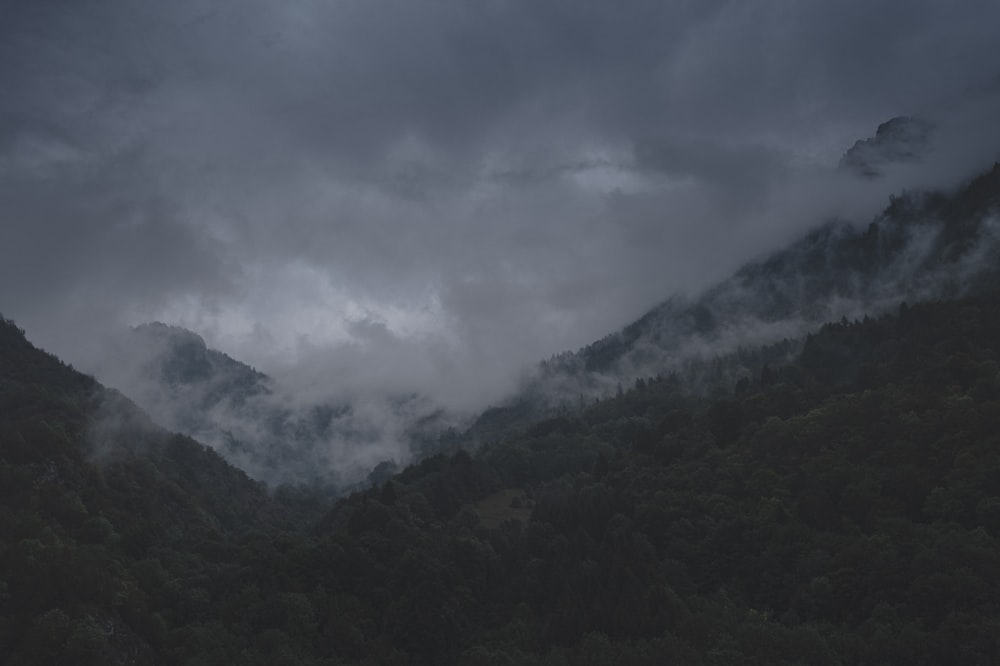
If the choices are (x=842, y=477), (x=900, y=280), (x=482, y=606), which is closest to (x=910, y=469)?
(x=842, y=477)

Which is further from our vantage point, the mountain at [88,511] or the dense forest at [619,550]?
the mountain at [88,511]

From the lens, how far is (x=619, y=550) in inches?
3524

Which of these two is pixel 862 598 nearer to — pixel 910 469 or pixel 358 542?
pixel 910 469

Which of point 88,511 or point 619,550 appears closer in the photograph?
point 619,550

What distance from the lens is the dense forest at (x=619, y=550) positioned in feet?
224

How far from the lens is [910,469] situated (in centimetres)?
8725

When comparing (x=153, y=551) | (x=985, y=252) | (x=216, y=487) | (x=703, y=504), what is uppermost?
(x=985, y=252)

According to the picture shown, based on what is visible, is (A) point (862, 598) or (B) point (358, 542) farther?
(B) point (358, 542)

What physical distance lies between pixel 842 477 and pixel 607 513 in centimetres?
2915

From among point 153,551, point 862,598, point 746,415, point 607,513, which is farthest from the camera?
point 746,415

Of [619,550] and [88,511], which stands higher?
[88,511]

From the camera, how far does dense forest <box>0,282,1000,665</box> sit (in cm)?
6825

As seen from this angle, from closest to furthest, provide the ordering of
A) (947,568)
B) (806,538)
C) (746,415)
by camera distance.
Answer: (947,568)
(806,538)
(746,415)

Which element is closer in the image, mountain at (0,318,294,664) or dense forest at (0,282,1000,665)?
dense forest at (0,282,1000,665)
